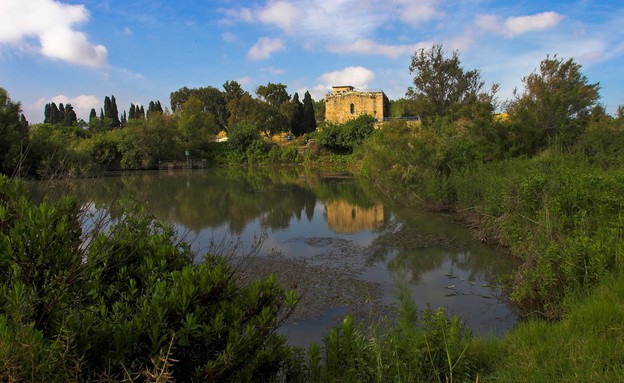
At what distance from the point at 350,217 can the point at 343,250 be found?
16.3ft

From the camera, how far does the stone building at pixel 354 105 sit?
164 feet

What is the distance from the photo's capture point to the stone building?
5006 cm

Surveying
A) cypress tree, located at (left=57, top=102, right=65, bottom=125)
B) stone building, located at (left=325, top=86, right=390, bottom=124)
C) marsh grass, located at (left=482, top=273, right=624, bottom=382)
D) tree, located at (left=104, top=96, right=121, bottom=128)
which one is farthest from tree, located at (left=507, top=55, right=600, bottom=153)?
cypress tree, located at (left=57, top=102, right=65, bottom=125)

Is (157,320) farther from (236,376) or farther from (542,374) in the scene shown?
(542,374)

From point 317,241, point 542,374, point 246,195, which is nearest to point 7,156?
point 246,195

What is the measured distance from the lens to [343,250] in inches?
403

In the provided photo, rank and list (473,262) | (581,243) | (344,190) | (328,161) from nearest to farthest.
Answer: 1. (581,243)
2. (473,262)
3. (344,190)
4. (328,161)

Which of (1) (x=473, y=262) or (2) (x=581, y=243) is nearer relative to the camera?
(2) (x=581, y=243)

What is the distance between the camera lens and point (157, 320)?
7.56ft

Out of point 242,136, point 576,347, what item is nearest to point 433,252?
point 576,347

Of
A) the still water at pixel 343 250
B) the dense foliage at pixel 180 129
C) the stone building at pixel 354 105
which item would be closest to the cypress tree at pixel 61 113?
the dense foliage at pixel 180 129

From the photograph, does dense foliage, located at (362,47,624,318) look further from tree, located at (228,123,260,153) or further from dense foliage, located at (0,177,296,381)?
tree, located at (228,123,260,153)

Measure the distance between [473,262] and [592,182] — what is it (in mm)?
2770

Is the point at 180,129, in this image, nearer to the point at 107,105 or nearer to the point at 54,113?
the point at 107,105
